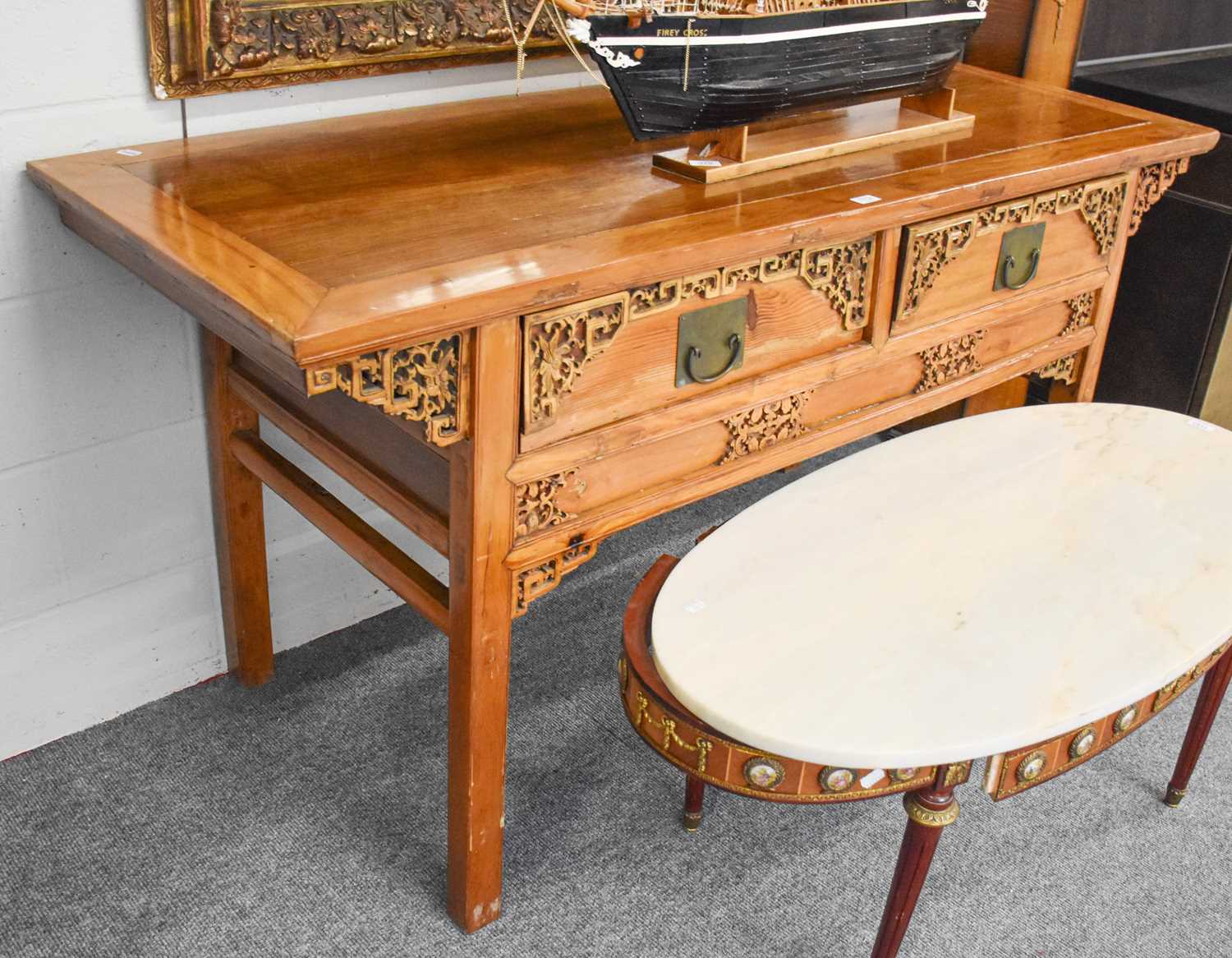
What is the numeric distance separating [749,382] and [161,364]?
0.85 metres

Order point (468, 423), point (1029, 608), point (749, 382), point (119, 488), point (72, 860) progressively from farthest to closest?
point (119, 488) → point (72, 860) → point (749, 382) → point (1029, 608) → point (468, 423)

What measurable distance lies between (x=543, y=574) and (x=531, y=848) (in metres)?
0.49

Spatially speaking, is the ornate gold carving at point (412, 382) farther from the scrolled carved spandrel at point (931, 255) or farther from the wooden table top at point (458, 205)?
the scrolled carved spandrel at point (931, 255)

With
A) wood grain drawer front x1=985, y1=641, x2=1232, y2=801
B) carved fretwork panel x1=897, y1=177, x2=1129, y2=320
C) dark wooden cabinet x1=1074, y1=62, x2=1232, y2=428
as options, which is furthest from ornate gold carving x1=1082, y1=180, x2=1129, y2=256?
wood grain drawer front x1=985, y1=641, x2=1232, y2=801

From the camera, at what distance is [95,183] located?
152 centimetres

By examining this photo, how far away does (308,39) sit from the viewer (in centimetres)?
174

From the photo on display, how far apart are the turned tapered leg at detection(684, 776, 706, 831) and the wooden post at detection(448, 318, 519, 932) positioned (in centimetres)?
29

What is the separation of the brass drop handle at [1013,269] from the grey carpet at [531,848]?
1.56 ft

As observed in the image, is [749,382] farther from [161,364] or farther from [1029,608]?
[161,364]

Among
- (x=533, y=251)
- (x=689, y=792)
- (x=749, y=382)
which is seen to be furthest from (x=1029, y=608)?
(x=533, y=251)

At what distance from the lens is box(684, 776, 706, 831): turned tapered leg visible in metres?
1.82

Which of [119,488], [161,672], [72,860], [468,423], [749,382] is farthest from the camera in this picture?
[161,672]

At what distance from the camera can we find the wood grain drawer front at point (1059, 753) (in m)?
1.40

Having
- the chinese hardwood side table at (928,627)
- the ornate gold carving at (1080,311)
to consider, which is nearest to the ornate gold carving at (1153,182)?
the ornate gold carving at (1080,311)
